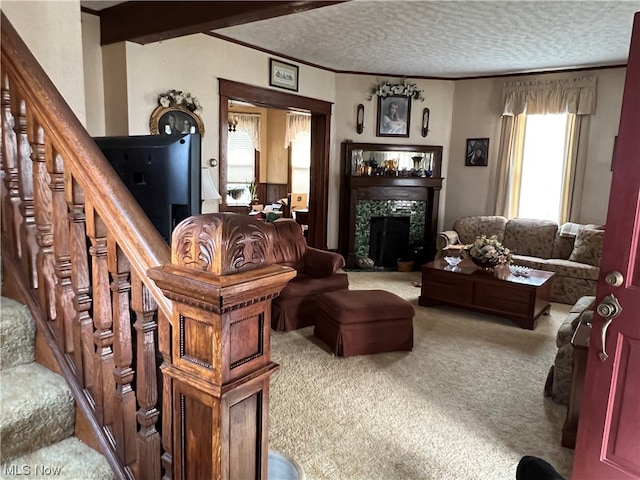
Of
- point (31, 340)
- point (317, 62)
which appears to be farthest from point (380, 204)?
point (31, 340)

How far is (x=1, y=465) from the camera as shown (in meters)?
1.07

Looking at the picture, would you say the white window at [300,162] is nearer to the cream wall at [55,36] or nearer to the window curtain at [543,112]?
the window curtain at [543,112]

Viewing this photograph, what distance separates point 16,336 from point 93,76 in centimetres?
344

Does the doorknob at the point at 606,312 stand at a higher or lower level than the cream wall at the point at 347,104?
lower

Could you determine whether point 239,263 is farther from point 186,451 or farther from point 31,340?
point 31,340

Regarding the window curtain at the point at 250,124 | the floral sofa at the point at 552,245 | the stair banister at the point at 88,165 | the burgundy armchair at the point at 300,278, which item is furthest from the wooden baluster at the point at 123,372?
the window curtain at the point at 250,124

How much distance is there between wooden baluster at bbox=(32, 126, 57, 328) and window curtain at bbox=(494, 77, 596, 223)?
20.0 feet

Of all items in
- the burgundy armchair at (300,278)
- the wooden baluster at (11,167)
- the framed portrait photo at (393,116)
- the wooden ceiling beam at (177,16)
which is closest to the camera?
the wooden baluster at (11,167)

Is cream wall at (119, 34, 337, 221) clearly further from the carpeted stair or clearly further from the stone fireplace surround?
the carpeted stair

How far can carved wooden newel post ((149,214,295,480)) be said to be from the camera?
2.49 ft

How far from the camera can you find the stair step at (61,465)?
3.51 ft

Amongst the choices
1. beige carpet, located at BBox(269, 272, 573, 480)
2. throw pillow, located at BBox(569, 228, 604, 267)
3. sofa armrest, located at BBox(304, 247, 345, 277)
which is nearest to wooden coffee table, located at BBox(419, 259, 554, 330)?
beige carpet, located at BBox(269, 272, 573, 480)

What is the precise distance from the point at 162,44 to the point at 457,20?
2742 mm

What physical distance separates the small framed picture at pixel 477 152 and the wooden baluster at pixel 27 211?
242 inches
